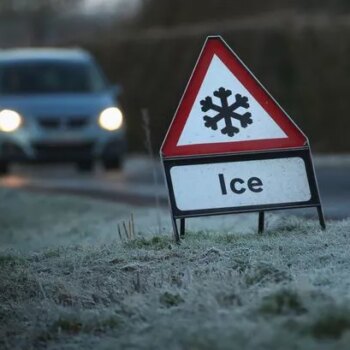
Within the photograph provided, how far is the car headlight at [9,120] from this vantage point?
18.6 metres

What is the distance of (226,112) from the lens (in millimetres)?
7730

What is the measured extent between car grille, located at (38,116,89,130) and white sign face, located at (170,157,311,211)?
1128 centimetres

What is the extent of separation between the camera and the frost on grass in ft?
16.8

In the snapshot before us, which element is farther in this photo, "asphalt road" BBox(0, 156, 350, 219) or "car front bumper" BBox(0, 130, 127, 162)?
"car front bumper" BBox(0, 130, 127, 162)

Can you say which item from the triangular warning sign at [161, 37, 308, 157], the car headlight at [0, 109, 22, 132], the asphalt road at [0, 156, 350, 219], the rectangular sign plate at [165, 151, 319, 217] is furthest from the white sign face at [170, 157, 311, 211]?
the car headlight at [0, 109, 22, 132]

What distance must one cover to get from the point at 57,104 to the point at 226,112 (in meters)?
11.5

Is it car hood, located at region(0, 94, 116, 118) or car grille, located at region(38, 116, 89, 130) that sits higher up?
car hood, located at region(0, 94, 116, 118)

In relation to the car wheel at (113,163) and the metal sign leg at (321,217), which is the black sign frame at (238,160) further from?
the car wheel at (113,163)

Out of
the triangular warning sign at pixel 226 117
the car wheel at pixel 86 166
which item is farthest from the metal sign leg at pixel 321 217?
the car wheel at pixel 86 166

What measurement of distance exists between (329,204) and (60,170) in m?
11.2

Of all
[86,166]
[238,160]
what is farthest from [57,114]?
[238,160]

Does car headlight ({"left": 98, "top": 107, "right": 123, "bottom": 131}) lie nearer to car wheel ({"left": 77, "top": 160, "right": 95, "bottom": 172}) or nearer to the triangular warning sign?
car wheel ({"left": 77, "top": 160, "right": 95, "bottom": 172})

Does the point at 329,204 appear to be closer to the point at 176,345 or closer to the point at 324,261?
the point at 324,261

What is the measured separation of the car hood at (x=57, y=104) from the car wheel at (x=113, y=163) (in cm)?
94
